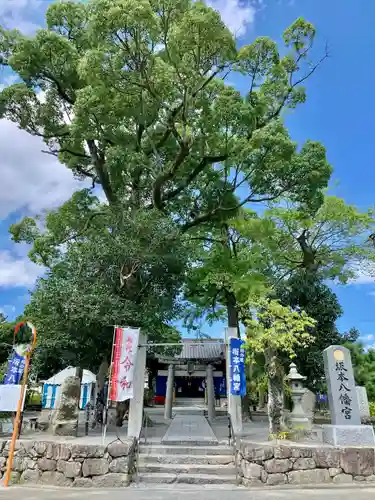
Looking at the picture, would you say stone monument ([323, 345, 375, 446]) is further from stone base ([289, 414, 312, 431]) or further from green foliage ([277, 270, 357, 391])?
green foliage ([277, 270, 357, 391])

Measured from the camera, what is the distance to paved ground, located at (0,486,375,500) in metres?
6.46

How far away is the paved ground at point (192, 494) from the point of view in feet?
21.2

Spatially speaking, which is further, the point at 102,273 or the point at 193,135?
the point at 193,135

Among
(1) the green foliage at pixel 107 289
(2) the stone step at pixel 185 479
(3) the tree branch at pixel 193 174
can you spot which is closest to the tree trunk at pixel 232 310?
(1) the green foliage at pixel 107 289

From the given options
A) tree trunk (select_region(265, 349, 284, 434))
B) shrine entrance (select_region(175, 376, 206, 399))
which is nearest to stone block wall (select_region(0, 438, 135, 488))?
tree trunk (select_region(265, 349, 284, 434))

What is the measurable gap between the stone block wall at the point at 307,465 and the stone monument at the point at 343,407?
324mm

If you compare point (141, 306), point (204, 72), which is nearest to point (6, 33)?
point (204, 72)

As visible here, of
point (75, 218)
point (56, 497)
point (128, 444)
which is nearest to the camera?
point (56, 497)

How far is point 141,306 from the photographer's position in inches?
482

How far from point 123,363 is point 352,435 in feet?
17.9

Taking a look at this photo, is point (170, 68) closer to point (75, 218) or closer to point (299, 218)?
point (75, 218)

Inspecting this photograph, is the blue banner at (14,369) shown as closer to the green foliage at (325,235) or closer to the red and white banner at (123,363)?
the red and white banner at (123,363)

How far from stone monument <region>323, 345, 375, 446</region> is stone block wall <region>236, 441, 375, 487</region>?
0.32m

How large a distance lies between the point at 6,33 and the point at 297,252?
16.8 m
